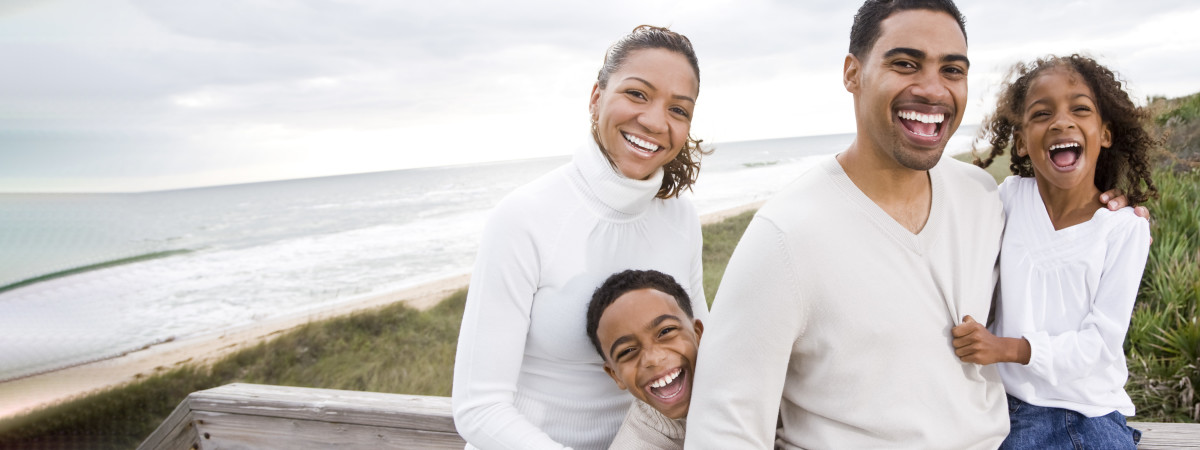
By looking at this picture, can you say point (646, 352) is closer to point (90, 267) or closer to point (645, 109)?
point (645, 109)

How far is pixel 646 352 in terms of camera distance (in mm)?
1935

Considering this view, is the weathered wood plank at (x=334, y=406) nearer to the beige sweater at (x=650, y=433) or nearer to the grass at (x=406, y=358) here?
the beige sweater at (x=650, y=433)

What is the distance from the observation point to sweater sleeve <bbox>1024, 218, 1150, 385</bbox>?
70.1 inches

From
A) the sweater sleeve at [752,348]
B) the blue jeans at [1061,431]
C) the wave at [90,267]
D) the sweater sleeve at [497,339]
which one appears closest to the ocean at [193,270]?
the wave at [90,267]

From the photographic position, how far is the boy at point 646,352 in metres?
1.90

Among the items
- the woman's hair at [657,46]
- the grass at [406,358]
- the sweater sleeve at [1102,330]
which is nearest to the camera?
the sweater sleeve at [1102,330]

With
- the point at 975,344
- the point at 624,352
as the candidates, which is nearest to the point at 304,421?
the point at 624,352

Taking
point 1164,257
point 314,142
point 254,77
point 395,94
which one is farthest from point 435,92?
point 1164,257

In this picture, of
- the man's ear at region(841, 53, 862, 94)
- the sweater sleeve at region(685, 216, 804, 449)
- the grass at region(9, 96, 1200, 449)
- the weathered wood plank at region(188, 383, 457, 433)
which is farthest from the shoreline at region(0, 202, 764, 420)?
the man's ear at region(841, 53, 862, 94)

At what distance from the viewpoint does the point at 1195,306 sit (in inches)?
155

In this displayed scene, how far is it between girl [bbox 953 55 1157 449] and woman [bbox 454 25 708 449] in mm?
1050

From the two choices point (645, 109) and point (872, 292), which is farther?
point (645, 109)

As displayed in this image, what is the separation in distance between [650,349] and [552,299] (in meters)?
0.35

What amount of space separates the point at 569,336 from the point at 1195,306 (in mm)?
4325
